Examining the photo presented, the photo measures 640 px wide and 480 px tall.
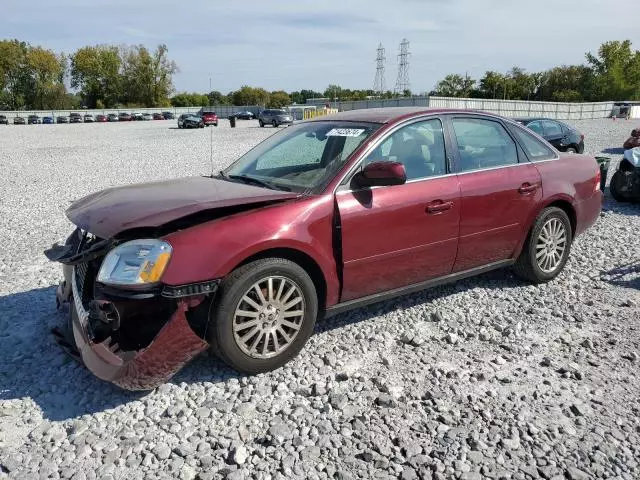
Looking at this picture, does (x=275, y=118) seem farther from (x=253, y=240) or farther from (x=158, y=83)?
(x=158, y=83)

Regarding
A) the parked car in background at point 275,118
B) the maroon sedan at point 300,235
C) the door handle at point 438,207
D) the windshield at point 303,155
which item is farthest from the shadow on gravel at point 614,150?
the parked car in background at point 275,118

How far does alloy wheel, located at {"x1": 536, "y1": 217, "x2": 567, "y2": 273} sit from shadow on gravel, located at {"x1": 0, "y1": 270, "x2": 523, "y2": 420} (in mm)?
1102

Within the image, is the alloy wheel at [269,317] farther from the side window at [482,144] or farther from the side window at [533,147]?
the side window at [533,147]

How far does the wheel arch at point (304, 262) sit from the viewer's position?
11.4ft

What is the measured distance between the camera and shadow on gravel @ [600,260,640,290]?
5277mm

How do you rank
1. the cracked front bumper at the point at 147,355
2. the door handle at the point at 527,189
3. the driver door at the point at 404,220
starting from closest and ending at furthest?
1. the cracked front bumper at the point at 147,355
2. the driver door at the point at 404,220
3. the door handle at the point at 527,189

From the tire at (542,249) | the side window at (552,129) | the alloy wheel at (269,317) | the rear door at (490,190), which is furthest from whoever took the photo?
the side window at (552,129)

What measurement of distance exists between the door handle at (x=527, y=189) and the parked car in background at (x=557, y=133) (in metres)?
12.5

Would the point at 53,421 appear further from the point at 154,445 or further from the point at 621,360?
the point at 621,360

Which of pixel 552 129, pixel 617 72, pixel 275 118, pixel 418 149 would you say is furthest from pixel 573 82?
pixel 418 149

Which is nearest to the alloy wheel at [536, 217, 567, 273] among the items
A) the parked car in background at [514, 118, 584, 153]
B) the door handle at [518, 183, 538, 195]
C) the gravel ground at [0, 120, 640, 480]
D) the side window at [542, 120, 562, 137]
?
the gravel ground at [0, 120, 640, 480]

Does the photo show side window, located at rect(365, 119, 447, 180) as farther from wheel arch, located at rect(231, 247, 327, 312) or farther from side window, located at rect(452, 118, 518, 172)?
wheel arch, located at rect(231, 247, 327, 312)

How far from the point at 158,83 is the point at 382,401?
112533 millimetres

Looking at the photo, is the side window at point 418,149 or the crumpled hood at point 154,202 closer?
the crumpled hood at point 154,202
